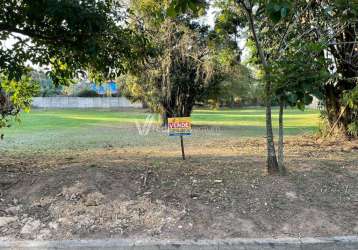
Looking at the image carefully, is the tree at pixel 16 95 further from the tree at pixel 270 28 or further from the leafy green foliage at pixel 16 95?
the tree at pixel 270 28

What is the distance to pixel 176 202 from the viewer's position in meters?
5.12

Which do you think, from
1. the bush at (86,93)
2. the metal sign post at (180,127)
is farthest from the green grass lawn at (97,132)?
the bush at (86,93)

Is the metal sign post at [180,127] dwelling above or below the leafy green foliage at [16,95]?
below

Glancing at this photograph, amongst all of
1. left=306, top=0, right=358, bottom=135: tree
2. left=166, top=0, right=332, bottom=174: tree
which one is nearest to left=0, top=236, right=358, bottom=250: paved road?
left=166, top=0, right=332, bottom=174: tree

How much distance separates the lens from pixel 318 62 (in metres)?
5.32

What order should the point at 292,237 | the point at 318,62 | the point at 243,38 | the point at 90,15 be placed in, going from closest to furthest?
the point at 292,237, the point at 318,62, the point at 90,15, the point at 243,38

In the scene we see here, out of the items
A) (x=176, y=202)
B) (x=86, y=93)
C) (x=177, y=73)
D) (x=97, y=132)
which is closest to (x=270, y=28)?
(x=176, y=202)

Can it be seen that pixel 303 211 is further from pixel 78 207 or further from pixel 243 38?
pixel 243 38

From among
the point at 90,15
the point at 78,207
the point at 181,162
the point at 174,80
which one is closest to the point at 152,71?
→ the point at 174,80

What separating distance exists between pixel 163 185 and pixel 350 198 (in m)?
2.49

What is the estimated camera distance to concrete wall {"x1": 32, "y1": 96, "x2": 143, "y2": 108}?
56250 millimetres

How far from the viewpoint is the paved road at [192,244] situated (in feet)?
13.8

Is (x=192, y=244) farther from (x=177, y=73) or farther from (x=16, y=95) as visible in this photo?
(x=177, y=73)

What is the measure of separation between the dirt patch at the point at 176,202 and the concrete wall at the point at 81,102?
50.2m
